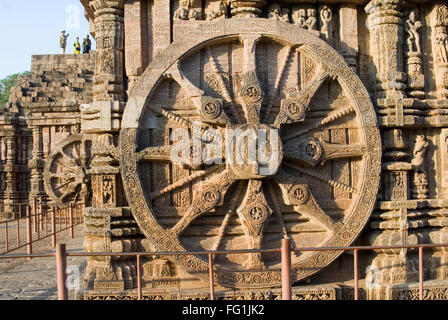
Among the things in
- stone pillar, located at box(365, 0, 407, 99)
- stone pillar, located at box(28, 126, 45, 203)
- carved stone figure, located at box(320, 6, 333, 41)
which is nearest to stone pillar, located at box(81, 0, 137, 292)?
carved stone figure, located at box(320, 6, 333, 41)

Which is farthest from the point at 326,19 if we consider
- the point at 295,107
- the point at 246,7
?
the point at 295,107

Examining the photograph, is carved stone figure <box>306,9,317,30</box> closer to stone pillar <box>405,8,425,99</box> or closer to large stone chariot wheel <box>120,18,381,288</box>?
large stone chariot wheel <box>120,18,381,288</box>

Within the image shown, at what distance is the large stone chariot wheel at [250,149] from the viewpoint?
6348 mm

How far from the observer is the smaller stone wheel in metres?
14.7

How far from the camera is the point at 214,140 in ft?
21.3

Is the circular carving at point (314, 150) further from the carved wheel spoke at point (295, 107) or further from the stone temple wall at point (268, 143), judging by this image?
the carved wheel spoke at point (295, 107)

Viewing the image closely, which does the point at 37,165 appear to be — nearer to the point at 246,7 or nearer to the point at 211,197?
the point at 211,197

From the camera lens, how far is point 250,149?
6.31m

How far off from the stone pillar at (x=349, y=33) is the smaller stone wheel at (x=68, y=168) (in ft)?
30.6

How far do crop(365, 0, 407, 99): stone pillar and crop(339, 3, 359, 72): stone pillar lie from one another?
0.22 metres

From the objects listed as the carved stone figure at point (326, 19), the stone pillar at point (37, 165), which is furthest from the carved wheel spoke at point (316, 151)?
the stone pillar at point (37, 165)

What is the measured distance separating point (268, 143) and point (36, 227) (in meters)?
8.27
